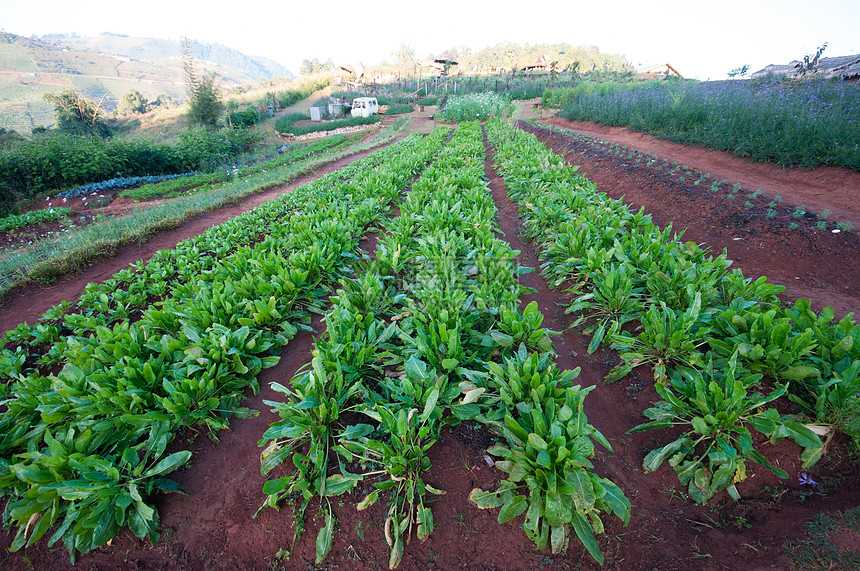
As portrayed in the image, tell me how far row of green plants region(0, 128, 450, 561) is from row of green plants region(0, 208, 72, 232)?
7129 millimetres

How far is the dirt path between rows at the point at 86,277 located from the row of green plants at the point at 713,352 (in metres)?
7.25

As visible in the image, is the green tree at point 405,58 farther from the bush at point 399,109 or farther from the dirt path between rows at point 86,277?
the dirt path between rows at point 86,277

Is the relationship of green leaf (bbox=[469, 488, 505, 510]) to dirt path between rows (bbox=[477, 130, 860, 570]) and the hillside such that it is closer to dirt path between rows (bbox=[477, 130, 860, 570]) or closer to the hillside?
dirt path between rows (bbox=[477, 130, 860, 570])

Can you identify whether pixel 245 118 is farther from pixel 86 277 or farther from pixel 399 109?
pixel 86 277

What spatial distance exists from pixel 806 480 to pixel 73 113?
45.0 metres

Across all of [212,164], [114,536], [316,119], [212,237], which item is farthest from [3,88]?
[114,536]

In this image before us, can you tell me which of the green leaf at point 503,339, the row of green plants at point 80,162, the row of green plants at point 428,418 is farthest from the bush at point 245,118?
the green leaf at point 503,339

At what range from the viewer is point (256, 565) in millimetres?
1886

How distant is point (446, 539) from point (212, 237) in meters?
6.37

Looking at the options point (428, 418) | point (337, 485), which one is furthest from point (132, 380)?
point (428, 418)

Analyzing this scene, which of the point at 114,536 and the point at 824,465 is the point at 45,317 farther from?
the point at 824,465

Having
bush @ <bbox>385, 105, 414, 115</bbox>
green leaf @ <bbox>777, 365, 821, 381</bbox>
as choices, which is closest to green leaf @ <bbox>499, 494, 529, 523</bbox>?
green leaf @ <bbox>777, 365, 821, 381</bbox>

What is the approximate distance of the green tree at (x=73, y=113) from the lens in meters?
28.4

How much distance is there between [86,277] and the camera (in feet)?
18.8
